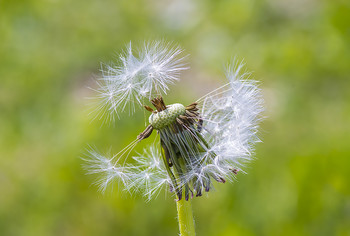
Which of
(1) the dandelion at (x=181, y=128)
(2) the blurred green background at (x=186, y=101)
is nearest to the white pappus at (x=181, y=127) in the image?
(1) the dandelion at (x=181, y=128)

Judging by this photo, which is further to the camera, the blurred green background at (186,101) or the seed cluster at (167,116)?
the blurred green background at (186,101)

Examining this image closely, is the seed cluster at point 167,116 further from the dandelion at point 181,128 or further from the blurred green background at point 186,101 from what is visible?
the blurred green background at point 186,101

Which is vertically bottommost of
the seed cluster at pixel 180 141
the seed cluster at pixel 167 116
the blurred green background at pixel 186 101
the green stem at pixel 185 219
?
the green stem at pixel 185 219

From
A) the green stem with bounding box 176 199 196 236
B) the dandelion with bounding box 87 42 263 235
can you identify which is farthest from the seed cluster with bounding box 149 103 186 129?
the green stem with bounding box 176 199 196 236

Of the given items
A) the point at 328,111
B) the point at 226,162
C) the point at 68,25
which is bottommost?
the point at 226,162

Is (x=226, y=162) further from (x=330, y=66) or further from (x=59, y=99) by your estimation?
(x=59, y=99)

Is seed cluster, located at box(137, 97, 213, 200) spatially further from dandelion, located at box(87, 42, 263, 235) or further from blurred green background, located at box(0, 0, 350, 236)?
blurred green background, located at box(0, 0, 350, 236)

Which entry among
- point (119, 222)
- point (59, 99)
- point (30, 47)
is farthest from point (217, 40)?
point (119, 222)

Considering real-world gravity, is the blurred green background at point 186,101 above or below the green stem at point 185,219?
above
